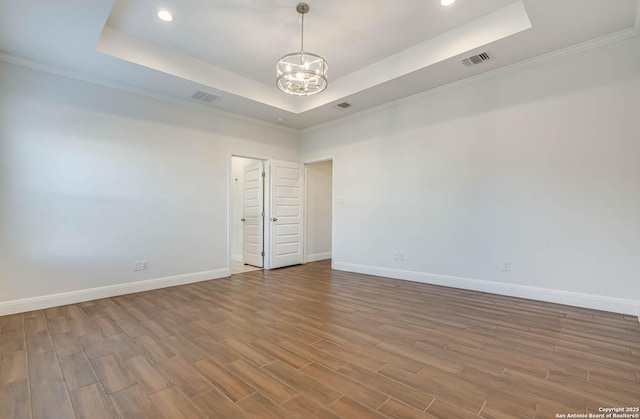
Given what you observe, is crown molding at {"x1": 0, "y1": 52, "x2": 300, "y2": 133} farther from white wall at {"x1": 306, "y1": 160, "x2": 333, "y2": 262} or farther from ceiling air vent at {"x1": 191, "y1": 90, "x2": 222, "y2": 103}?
white wall at {"x1": 306, "y1": 160, "x2": 333, "y2": 262}

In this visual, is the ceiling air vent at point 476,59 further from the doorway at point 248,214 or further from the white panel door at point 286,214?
the doorway at point 248,214

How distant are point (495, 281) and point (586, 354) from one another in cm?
170

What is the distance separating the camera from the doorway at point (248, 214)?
6.09 meters

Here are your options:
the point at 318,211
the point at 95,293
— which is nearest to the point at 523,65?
the point at 318,211

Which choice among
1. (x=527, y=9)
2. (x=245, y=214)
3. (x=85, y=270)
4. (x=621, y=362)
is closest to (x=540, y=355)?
(x=621, y=362)

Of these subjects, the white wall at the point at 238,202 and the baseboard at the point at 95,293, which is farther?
the white wall at the point at 238,202

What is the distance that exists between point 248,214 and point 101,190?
2932mm

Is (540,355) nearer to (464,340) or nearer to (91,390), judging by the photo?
(464,340)

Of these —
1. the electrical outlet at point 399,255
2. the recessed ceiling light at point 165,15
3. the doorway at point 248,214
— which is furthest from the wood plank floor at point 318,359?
the recessed ceiling light at point 165,15

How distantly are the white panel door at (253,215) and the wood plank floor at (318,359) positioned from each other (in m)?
2.57

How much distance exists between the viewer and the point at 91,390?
72.2 inches

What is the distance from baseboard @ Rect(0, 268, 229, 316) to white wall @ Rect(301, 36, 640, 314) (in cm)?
313

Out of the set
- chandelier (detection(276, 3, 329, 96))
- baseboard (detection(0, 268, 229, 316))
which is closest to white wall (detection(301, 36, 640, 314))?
chandelier (detection(276, 3, 329, 96))

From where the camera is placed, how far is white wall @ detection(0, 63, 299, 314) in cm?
340
